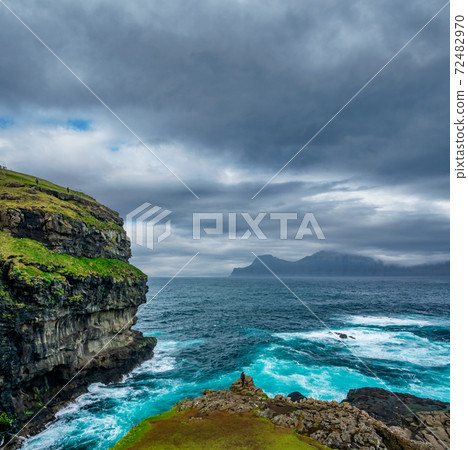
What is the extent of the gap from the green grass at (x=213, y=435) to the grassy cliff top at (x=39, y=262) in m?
18.6

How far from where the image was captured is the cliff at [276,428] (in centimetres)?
1744

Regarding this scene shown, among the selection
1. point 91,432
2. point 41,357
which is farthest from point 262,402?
point 41,357

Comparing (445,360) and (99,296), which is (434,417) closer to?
(445,360)

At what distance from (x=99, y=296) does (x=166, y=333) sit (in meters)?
33.5

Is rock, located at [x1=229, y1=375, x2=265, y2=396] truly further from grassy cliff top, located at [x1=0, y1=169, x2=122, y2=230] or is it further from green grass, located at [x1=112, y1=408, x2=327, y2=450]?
grassy cliff top, located at [x1=0, y1=169, x2=122, y2=230]

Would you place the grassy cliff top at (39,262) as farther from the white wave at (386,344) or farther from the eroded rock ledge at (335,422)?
the white wave at (386,344)

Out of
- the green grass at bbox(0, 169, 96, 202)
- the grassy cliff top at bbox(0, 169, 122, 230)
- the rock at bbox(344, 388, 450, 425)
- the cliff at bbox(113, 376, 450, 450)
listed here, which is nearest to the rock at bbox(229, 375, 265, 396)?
the cliff at bbox(113, 376, 450, 450)

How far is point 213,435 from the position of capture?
59.4 ft

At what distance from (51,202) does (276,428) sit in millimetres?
39845

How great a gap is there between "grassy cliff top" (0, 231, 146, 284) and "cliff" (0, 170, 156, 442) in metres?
0.10

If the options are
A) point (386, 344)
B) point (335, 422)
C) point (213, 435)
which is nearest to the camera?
point (213, 435)

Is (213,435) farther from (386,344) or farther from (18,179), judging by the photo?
(18,179)

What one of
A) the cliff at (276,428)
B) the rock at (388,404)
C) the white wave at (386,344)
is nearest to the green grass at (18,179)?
the cliff at (276,428)

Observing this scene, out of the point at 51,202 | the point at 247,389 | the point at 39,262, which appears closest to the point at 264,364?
the point at 247,389
